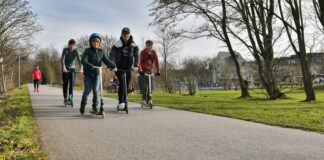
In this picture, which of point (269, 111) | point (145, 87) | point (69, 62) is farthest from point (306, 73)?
point (69, 62)

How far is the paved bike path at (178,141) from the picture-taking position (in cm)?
262

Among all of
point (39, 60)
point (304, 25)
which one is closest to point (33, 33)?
point (304, 25)

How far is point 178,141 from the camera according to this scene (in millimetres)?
3219

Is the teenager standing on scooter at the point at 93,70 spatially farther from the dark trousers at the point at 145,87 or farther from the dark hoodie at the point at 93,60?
the dark trousers at the point at 145,87

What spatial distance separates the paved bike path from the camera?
2.62 meters

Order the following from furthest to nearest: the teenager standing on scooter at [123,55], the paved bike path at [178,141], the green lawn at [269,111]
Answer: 1. the teenager standing on scooter at [123,55]
2. the green lawn at [269,111]
3. the paved bike path at [178,141]

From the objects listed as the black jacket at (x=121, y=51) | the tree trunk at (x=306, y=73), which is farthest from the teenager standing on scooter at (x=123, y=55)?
the tree trunk at (x=306, y=73)

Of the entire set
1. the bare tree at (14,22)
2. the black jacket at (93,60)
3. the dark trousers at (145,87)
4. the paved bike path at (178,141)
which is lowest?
the paved bike path at (178,141)

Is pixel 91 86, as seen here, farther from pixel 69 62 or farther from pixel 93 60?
pixel 69 62

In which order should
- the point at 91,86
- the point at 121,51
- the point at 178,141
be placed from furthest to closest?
the point at 121,51
the point at 91,86
the point at 178,141

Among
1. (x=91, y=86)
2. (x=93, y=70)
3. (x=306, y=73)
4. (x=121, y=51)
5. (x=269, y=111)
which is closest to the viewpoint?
(x=93, y=70)

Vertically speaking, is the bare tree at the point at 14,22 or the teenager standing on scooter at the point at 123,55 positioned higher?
the bare tree at the point at 14,22

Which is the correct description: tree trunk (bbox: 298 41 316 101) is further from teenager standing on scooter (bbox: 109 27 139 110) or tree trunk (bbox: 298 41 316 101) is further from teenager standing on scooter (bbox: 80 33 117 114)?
teenager standing on scooter (bbox: 80 33 117 114)

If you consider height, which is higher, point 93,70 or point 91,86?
point 93,70
